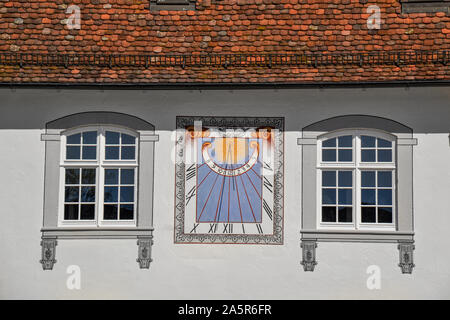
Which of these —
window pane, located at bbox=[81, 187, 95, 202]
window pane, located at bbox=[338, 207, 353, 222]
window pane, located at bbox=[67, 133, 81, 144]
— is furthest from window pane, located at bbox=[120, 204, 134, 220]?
window pane, located at bbox=[338, 207, 353, 222]

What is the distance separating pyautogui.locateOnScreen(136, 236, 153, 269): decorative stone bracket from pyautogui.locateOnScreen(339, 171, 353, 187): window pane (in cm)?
348

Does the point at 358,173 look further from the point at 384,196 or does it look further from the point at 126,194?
the point at 126,194

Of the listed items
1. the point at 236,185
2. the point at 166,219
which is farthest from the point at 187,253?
the point at 236,185

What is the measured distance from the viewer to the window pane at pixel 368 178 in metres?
11.2

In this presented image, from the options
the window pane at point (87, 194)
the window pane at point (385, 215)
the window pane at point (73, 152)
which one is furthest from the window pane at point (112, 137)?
the window pane at point (385, 215)

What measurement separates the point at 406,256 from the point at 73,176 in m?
5.98

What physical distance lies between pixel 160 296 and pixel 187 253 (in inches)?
34.4

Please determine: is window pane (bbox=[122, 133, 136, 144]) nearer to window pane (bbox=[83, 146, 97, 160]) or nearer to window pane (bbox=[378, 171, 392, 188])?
window pane (bbox=[83, 146, 97, 160])

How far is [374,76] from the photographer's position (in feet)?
36.3

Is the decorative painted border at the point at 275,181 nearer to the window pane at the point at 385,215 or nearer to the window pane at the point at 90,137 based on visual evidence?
the window pane at the point at 90,137

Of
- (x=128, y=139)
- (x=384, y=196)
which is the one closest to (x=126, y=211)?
(x=128, y=139)

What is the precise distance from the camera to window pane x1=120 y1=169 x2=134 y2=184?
1143 centimetres

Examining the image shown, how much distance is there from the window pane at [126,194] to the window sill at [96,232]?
1.74 ft

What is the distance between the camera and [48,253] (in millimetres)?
11234
